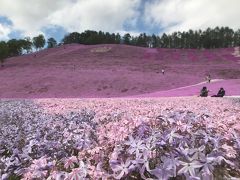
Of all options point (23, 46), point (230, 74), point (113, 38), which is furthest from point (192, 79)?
point (113, 38)

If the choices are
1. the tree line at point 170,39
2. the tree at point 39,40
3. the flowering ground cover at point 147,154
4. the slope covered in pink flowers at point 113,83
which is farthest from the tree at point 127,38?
the flowering ground cover at point 147,154

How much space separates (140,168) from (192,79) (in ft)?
166

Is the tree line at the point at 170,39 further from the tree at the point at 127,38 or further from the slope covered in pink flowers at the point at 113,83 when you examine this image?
the slope covered in pink flowers at the point at 113,83

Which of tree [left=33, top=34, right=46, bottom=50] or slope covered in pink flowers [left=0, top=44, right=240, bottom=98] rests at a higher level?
tree [left=33, top=34, right=46, bottom=50]

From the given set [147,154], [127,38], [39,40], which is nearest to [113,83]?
[147,154]

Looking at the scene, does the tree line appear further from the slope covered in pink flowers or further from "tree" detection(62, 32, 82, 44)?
the slope covered in pink flowers

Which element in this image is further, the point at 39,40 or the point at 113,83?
the point at 39,40

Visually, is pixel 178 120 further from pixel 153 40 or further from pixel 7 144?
pixel 153 40

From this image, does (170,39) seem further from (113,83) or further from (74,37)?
(113,83)

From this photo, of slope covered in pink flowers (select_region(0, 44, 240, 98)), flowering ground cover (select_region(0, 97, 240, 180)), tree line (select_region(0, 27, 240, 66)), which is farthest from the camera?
tree line (select_region(0, 27, 240, 66))

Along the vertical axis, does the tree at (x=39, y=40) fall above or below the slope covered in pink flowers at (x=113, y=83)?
above

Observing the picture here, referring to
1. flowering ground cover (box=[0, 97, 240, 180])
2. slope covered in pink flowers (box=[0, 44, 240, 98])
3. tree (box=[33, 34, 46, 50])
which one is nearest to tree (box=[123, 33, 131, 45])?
tree (box=[33, 34, 46, 50])

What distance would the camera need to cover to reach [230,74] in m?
61.9

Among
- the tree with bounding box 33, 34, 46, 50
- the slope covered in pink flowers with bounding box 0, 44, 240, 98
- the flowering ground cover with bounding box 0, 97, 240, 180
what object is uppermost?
the tree with bounding box 33, 34, 46, 50
